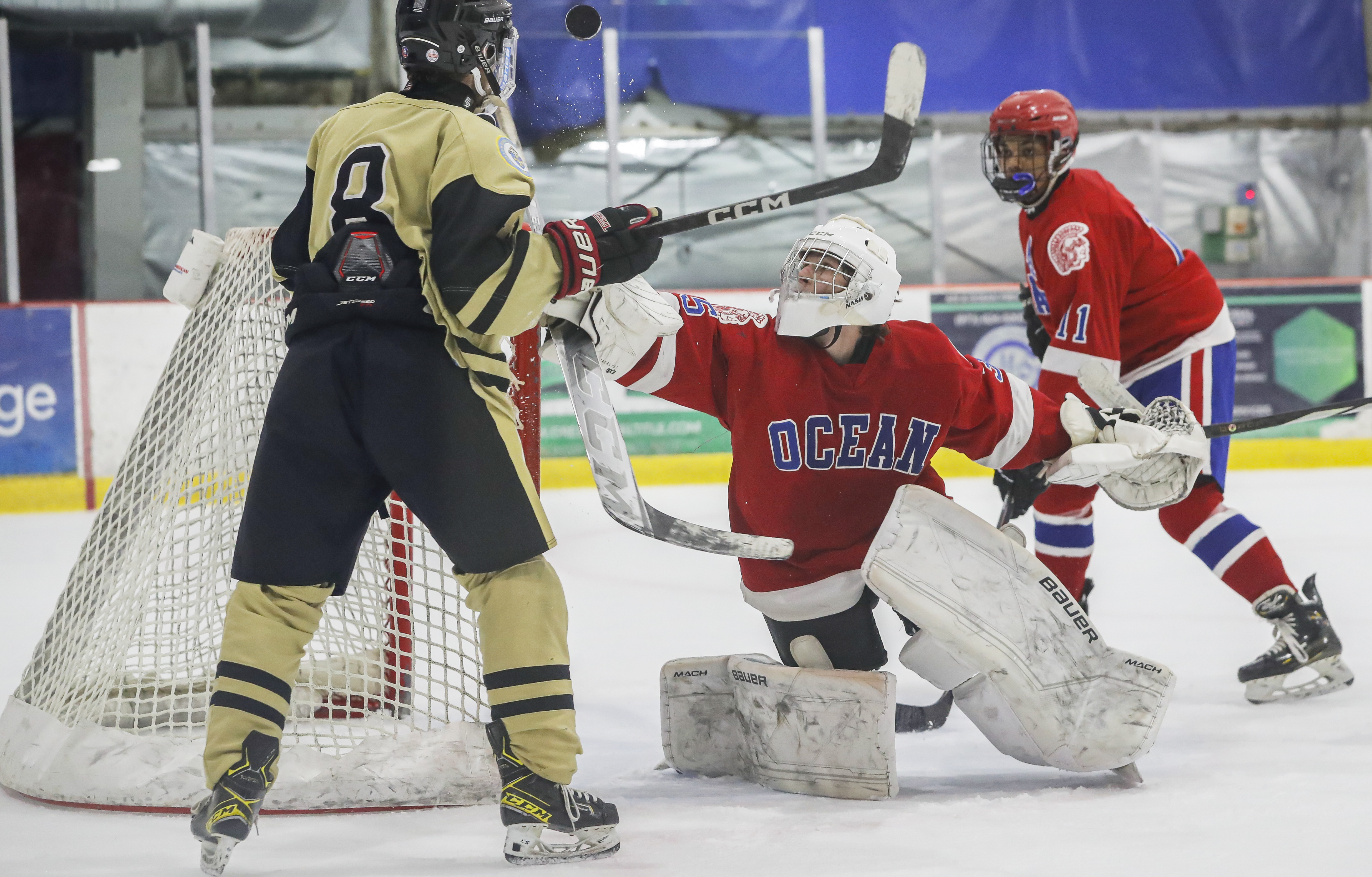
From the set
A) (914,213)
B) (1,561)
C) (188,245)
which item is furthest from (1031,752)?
(914,213)

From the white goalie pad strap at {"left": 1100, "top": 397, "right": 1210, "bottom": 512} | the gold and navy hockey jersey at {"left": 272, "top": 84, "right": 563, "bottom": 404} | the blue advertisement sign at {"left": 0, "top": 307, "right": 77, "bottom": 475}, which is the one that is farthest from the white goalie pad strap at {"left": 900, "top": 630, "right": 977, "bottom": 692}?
the blue advertisement sign at {"left": 0, "top": 307, "right": 77, "bottom": 475}

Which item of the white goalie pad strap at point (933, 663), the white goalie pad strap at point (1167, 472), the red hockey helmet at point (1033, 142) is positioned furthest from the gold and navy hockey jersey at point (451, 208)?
the red hockey helmet at point (1033, 142)

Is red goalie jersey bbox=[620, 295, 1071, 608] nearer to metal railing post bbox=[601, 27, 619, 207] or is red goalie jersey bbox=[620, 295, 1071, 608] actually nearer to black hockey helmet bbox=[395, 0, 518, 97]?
black hockey helmet bbox=[395, 0, 518, 97]

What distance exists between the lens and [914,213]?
7.27 metres

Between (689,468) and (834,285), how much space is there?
380 cm

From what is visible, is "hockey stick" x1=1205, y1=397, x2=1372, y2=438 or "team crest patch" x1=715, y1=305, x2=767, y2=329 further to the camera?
"hockey stick" x1=1205, y1=397, x2=1372, y2=438

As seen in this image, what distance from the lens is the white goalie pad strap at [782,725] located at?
71.5 inches

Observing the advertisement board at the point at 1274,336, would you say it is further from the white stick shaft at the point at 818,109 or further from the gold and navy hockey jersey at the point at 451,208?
the gold and navy hockey jersey at the point at 451,208

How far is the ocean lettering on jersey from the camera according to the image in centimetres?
194

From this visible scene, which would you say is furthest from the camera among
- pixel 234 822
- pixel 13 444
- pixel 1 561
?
pixel 13 444

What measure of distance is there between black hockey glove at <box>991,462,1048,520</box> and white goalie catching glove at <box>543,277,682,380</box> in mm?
903

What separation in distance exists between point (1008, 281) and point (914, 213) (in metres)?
0.64

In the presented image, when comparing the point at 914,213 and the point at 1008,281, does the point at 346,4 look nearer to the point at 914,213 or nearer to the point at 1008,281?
the point at 914,213

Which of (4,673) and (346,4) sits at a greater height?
(346,4)
